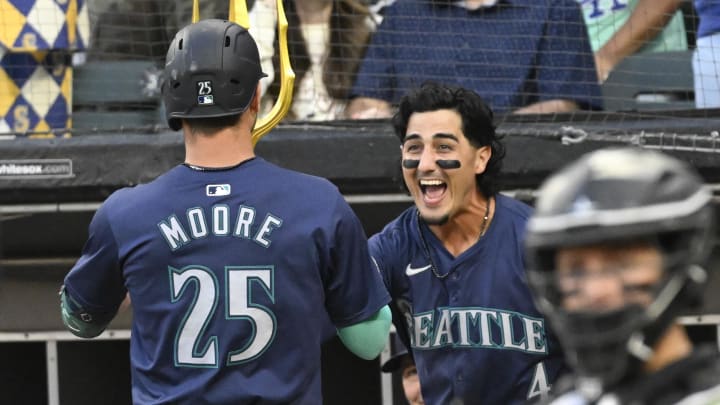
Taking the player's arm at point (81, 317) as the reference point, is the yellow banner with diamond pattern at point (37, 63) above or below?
above

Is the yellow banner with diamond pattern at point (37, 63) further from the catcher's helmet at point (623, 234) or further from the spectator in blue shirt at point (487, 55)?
the catcher's helmet at point (623, 234)

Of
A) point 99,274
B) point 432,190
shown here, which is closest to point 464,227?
point 432,190

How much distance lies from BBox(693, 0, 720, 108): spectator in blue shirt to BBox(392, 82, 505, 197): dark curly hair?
1665 mm

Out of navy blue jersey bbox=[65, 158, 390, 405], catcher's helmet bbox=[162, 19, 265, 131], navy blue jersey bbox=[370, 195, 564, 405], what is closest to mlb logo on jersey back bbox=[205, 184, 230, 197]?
navy blue jersey bbox=[65, 158, 390, 405]

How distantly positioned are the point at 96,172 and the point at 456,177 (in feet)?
6.22

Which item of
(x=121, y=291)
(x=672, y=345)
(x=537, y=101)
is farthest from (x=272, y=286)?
(x=537, y=101)

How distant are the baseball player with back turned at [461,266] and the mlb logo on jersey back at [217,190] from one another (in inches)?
31.2

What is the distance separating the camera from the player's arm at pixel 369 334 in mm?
3230

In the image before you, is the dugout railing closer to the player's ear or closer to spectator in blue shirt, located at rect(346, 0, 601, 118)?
spectator in blue shirt, located at rect(346, 0, 601, 118)

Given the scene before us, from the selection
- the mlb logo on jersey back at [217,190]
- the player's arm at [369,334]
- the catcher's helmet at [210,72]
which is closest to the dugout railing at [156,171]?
the player's arm at [369,334]

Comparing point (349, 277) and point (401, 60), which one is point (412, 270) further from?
point (401, 60)

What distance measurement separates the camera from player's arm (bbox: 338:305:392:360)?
3.23 m

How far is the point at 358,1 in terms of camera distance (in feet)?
18.5

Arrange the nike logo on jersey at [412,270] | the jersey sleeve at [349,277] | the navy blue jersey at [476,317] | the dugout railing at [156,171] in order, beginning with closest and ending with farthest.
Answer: the jersey sleeve at [349,277]
the navy blue jersey at [476,317]
the nike logo on jersey at [412,270]
the dugout railing at [156,171]
